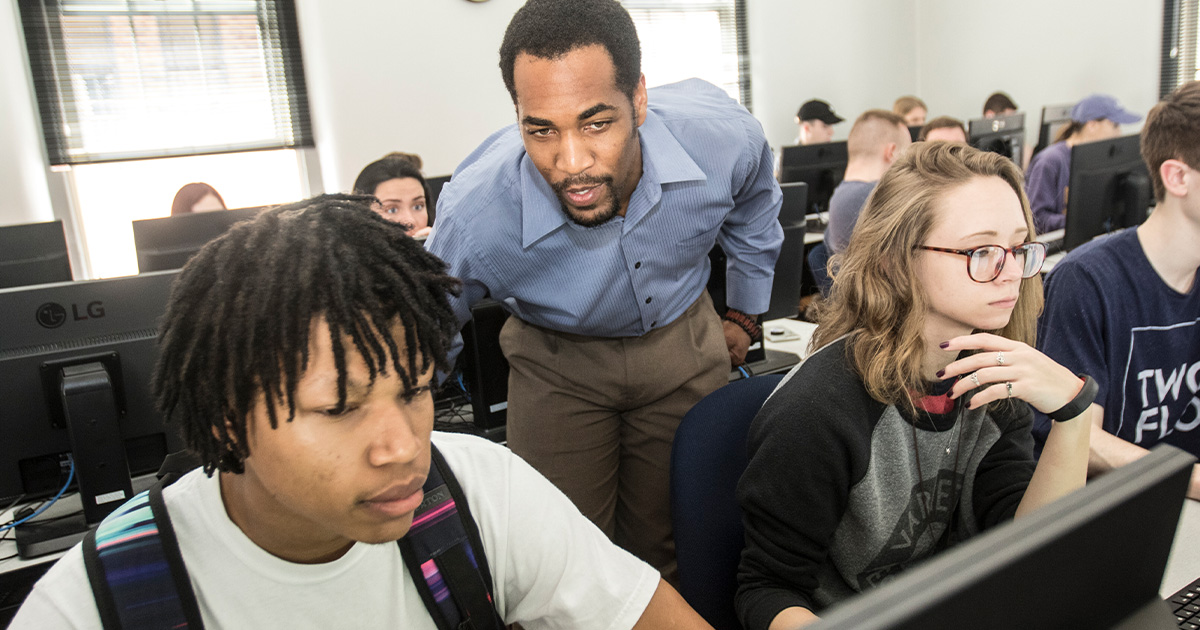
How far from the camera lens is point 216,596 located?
0.77 meters

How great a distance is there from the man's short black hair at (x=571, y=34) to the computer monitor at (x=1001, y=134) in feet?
10.9

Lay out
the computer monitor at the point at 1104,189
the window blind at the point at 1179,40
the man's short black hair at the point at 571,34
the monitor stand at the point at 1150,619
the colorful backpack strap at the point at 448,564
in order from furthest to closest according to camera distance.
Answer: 1. the window blind at the point at 1179,40
2. the computer monitor at the point at 1104,189
3. the man's short black hair at the point at 571,34
4. the colorful backpack strap at the point at 448,564
5. the monitor stand at the point at 1150,619

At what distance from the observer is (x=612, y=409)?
5.47ft

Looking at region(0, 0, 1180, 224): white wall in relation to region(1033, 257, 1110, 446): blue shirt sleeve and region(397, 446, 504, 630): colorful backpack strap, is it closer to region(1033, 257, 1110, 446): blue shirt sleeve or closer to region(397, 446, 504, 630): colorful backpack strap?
region(1033, 257, 1110, 446): blue shirt sleeve

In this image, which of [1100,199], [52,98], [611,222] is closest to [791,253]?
[611,222]

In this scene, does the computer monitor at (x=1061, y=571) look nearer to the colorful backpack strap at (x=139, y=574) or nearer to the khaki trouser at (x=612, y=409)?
the colorful backpack strap at (x=139, y=574)

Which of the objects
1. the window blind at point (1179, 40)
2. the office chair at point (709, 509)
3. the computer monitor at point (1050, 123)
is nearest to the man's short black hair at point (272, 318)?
the office chair at point (709, 509)

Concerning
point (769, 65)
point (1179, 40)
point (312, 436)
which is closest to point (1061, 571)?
point (312, 436)

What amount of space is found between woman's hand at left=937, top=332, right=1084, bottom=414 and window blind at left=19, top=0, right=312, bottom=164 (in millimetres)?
4076

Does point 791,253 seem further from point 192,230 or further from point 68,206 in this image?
point 68,206

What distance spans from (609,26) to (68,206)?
3.76 metres

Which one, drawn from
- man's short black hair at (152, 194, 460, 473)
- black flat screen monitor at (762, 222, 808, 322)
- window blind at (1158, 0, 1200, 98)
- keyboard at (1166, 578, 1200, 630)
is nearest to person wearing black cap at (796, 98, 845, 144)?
window blind at (1158, 0, 1200, 98)

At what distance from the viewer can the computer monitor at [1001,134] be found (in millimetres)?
4293

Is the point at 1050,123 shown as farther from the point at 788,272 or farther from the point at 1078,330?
the point at 1078,330
